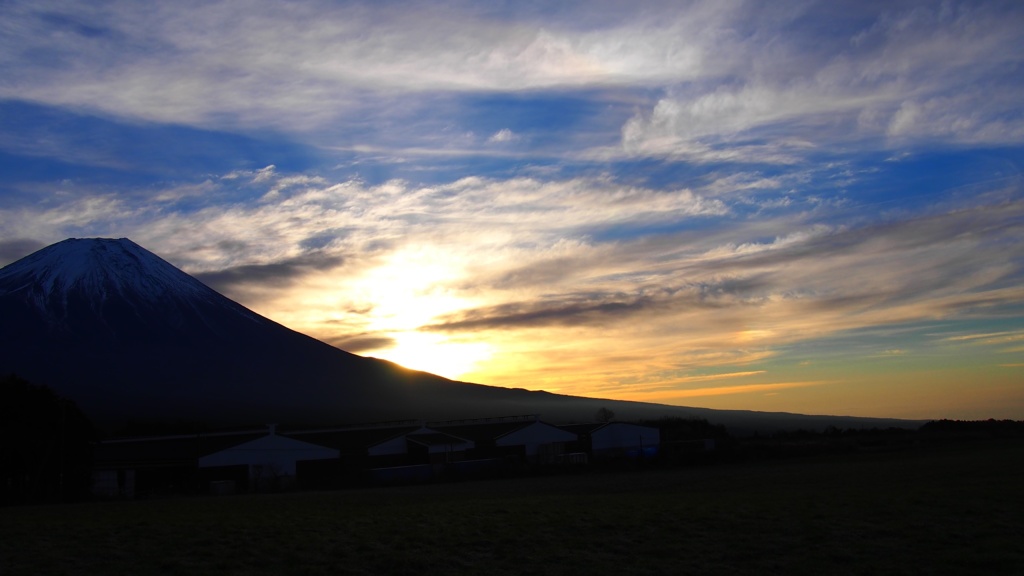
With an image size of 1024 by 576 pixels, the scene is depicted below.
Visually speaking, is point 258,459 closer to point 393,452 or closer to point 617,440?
point 393,452

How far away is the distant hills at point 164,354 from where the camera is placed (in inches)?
6152

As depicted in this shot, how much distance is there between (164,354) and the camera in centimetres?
17300

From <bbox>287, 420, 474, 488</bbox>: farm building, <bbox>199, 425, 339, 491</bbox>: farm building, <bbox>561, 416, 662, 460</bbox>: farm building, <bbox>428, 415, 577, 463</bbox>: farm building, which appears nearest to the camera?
<bbox>199, 425, 339, 491</bbox>: farm building

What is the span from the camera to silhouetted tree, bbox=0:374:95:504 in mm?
40219

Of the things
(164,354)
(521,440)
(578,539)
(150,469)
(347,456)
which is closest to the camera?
(578,539)

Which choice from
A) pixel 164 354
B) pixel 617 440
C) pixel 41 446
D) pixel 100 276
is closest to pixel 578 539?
pixel 41 446

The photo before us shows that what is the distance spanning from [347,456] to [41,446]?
67.4 ft

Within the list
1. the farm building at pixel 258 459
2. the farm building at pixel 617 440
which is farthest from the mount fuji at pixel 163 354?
the farm building at pixel 258 459

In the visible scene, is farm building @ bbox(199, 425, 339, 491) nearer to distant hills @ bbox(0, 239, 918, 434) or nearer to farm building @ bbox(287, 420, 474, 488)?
farm building @ bbox(287, 420, 474, 488)

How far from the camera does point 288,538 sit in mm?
16531

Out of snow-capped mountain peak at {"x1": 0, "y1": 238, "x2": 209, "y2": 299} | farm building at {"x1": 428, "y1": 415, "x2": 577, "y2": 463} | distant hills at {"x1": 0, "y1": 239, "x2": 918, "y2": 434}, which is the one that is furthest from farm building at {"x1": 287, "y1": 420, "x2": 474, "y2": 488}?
snow-capped mountain peak at {"x1": 0, "y1": 238, "x2": 209, "y2": 299}

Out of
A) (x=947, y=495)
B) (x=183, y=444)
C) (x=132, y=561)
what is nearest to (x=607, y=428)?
(x=183, y=444)

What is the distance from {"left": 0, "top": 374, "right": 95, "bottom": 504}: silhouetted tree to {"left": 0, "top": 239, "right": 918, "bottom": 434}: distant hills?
98.9 meters

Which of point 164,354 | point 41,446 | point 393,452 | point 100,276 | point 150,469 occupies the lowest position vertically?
point 150,469
